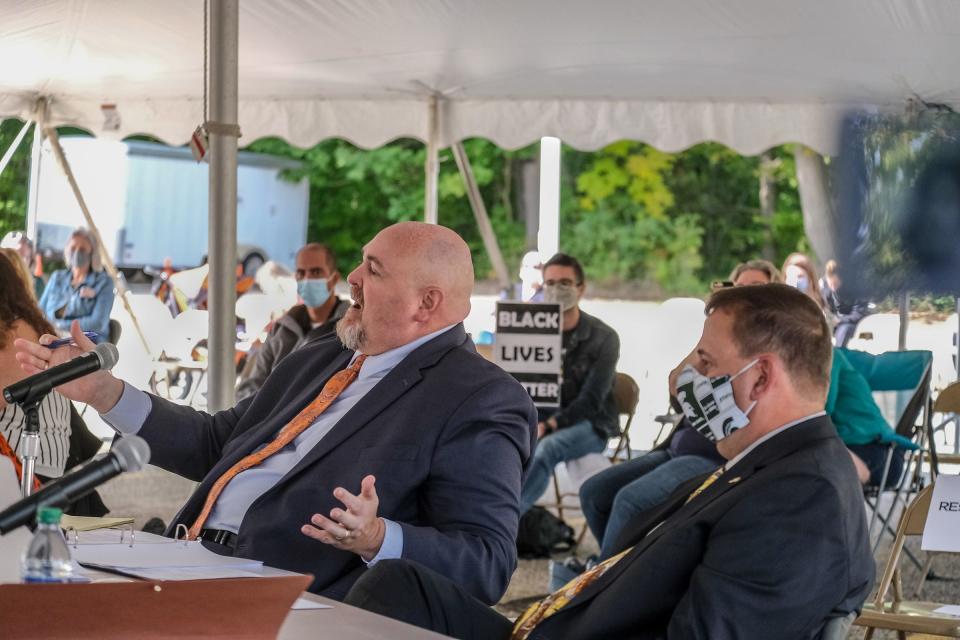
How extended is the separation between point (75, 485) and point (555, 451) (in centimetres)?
563

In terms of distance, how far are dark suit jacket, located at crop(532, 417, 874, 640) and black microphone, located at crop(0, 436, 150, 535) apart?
3.93 feet

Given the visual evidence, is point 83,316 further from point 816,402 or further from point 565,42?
point 816,402

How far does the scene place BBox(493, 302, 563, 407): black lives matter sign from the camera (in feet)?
23.3

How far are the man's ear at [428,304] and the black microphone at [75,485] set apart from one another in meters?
1.76

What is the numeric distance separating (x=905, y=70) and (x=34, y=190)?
616cm

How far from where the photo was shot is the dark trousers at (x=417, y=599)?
227 cm

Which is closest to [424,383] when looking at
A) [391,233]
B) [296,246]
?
[391,233]

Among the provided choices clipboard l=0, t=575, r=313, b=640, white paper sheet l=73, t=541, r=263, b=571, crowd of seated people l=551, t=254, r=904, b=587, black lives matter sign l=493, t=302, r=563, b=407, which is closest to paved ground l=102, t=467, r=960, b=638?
crowd of seated people l=551, t=254, r=904, b=587

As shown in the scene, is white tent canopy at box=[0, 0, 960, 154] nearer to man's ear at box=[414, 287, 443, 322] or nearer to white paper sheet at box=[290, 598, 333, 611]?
man's ear at box=[414, 287, 443, 322]

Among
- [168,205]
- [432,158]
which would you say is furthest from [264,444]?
[168,205]

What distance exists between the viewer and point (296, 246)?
20812mm

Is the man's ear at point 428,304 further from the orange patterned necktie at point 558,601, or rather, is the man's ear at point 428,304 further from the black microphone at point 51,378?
the black microphone at point 51,378

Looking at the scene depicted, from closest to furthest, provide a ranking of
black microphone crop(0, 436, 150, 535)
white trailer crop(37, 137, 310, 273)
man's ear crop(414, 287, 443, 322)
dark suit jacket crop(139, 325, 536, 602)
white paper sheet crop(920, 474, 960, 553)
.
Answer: black microphone crop(0, 436, 150, 535)
dark suit jacket crop(139, 325, 536, 602)
man's ear crop(414, 287, 443, 322)
white paper sheet crop(920, 474, 960, 553)
white trailer crop(37, 137, 310, 273)

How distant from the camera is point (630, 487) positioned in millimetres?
5570
